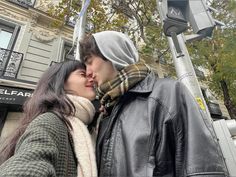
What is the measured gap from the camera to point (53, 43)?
8.29m

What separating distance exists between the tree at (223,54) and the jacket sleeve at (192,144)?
20.3 feet

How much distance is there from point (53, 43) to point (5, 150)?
25.2 feet

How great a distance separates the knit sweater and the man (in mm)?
244

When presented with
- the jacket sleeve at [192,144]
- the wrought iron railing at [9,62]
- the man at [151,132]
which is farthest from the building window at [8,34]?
the jacket sleeve at [192,144]

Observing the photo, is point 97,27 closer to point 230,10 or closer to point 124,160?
point 230,10

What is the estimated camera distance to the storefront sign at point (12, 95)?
17.4ft

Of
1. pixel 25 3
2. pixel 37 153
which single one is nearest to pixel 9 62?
pixel 25 3

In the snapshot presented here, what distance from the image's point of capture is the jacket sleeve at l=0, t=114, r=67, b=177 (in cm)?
75

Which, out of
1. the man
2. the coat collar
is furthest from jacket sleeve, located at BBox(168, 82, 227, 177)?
the coat collar

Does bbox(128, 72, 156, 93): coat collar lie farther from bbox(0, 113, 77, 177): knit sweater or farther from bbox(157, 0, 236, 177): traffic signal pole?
bbox(157, 0, 236, 177): traffic signal pole

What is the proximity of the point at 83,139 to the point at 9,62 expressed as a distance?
690 cm

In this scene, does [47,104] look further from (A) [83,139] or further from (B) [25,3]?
(B) [25,3]

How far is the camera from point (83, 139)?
1.18 metres

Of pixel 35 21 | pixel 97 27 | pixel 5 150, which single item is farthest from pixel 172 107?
pixel 35 21
